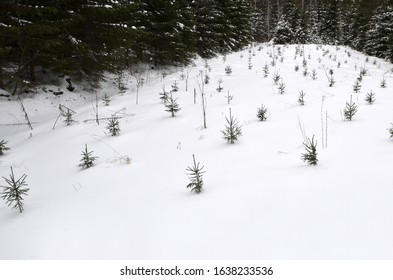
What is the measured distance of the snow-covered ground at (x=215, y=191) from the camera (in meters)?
1.82

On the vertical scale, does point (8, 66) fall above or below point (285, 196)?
above

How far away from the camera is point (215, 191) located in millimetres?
2498

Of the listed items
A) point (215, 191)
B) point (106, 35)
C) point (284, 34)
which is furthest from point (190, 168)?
point (284, 34)

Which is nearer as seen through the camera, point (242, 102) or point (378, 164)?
point (378, 164)

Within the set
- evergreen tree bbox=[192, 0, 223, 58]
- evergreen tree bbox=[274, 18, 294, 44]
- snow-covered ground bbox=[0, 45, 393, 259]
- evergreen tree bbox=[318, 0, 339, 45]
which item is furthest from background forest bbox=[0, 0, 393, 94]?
evergreen tree bbox=[318, 0, 339, 45]

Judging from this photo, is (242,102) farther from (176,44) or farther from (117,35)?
(176,44)

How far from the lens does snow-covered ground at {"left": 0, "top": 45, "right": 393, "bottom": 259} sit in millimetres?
1822

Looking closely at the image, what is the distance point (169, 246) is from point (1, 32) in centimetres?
751

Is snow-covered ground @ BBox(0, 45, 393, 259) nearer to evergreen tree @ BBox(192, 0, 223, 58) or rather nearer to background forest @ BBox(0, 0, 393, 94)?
background forest @ BBox(0, 0, 393, 94)

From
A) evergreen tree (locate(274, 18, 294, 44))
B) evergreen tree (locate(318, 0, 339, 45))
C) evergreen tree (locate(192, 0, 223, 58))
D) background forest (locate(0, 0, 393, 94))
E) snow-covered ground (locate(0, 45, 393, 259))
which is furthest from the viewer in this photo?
evergreen tree (locate(318, 0, 339, 45))

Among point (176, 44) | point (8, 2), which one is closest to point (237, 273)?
point (8, 2)

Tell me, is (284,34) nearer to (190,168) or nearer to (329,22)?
(329,22)

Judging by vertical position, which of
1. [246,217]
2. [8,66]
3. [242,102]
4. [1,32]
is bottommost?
[246,217]

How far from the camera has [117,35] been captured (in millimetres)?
8781
